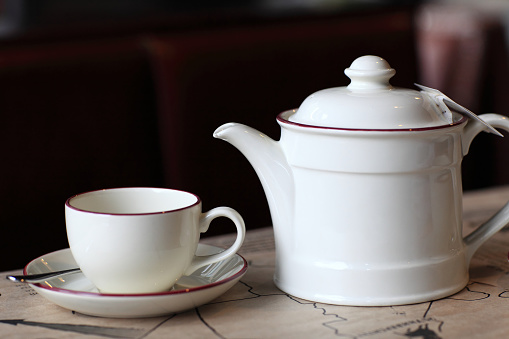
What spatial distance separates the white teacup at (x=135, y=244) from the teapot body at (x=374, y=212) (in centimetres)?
7

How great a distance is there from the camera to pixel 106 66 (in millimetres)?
1185

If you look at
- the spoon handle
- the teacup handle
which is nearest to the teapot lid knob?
the teacup handle

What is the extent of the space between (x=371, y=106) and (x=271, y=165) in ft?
0.34

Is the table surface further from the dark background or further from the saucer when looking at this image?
the dark background

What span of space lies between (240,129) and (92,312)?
0.20m

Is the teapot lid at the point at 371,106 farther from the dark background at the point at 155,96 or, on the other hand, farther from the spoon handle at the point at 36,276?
the dark background at the point at 155,96

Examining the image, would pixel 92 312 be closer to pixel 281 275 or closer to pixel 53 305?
pixel 53 305

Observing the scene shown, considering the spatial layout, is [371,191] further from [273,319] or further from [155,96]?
[155,96]

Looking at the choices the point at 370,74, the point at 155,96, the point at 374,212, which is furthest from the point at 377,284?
the point at 155,96

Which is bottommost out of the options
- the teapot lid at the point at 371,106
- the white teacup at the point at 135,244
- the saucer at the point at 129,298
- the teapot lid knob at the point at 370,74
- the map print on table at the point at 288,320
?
the map print on table at the point at 288,320

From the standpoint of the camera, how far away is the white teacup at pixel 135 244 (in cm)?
54

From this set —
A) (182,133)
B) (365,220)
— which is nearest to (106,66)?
(182,133)

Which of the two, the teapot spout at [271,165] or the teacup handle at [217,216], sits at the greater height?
the teapot spout at [271,165]

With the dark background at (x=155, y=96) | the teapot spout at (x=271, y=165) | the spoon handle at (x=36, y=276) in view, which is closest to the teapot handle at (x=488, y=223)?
the teapot spout at (x=271, y=165)
